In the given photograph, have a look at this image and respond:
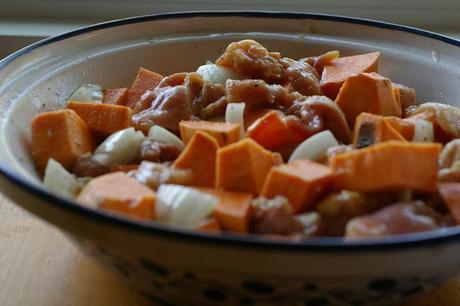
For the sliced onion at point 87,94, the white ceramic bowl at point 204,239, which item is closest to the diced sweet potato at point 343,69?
the white ceramic bowl at point 204,239

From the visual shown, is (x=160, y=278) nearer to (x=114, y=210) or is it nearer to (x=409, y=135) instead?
(x=114, y=210)

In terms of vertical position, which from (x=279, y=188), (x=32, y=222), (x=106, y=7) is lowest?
(x=32, y=222)

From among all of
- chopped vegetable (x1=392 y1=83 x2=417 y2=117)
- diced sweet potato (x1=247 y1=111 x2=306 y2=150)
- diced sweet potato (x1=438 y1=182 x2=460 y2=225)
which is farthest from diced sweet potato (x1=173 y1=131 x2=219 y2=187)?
chopped vegetable (x1=392 y1=83 x2=417 y2=117)

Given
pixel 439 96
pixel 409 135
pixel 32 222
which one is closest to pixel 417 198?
pixel 409 135

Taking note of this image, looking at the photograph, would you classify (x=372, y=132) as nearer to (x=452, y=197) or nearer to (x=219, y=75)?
(x=452, y=197)

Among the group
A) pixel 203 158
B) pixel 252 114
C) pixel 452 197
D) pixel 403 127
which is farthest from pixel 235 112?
pixel 452 197

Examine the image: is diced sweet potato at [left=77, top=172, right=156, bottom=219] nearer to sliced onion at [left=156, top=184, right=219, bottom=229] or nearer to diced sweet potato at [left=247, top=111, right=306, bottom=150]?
sliced onion at [left=156, top=184, right=219, bottom=229]
